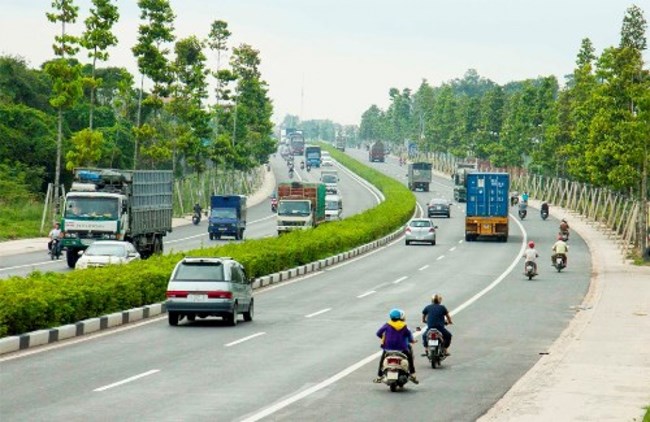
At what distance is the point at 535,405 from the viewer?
693 inches

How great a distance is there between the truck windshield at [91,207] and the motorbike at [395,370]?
29317 millimetres

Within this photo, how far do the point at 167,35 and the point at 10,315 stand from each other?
63826 mm

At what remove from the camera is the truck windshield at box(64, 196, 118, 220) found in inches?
1875

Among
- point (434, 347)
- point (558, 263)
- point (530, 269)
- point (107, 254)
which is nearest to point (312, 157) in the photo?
point (558, 263)

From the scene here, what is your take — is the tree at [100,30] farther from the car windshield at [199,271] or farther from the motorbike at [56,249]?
the car windshield at [199,271]

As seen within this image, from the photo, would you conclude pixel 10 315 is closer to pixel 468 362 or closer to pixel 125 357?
pixel 125 357

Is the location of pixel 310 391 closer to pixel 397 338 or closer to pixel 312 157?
pixel 397 338

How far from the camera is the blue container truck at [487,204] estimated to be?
71.9 meters

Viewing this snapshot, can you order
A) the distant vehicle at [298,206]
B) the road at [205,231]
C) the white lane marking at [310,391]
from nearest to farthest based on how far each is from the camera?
1. the white lane marking at [310,391]
2. the road at [205,231]
3. the distant vehicle at [298,206]

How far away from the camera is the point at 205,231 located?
82375 mm

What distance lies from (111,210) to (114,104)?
3990 cm

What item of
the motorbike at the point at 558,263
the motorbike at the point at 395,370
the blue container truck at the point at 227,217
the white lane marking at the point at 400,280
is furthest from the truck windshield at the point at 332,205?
the motorbike at the point at 395,370

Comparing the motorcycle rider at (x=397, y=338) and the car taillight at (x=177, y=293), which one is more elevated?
the motorcycle rider at (x=397, y=338)

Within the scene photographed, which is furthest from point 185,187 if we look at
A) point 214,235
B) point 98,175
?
point 98,175
